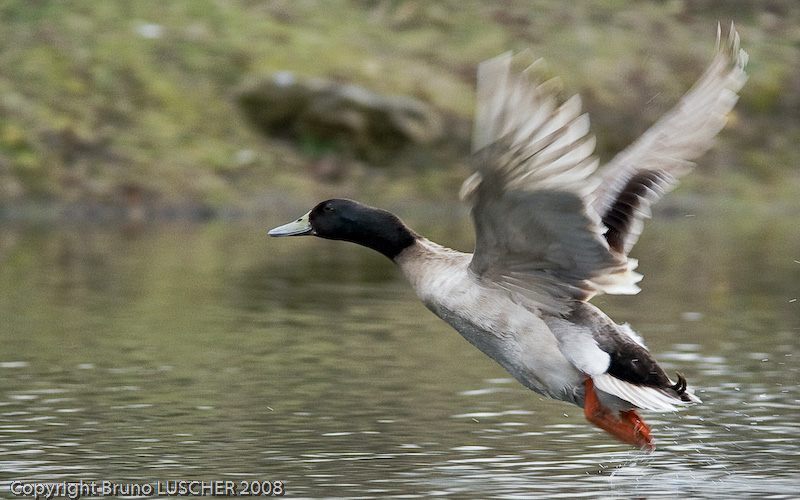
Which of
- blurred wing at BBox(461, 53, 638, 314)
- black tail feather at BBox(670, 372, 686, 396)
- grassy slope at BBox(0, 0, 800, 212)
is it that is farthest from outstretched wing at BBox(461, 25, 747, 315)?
grassy slope at BBox(0, 0, 800, 212)

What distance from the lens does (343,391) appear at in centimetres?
1239

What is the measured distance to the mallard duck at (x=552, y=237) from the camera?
7.75 m

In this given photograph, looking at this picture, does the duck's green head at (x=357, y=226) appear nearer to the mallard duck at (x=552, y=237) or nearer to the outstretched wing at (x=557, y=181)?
the mallard duck at (x=552, y=237)

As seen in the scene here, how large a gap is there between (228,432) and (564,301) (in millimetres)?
2806

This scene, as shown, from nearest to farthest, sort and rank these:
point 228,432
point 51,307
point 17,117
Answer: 1. point 228,432
2. point 51,307
3. point 17,117

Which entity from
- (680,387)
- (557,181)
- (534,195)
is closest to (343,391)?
(680,387)

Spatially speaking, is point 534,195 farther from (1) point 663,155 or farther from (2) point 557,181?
(1) point 663,155

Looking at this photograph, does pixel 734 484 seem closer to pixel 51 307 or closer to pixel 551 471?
pixel 551 471

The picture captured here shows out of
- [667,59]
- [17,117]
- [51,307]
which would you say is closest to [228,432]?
[51,307]

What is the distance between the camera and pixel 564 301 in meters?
9.36

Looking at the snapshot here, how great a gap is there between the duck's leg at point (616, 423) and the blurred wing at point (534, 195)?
0.62 m

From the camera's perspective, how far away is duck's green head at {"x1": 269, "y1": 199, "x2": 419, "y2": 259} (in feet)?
32.9
